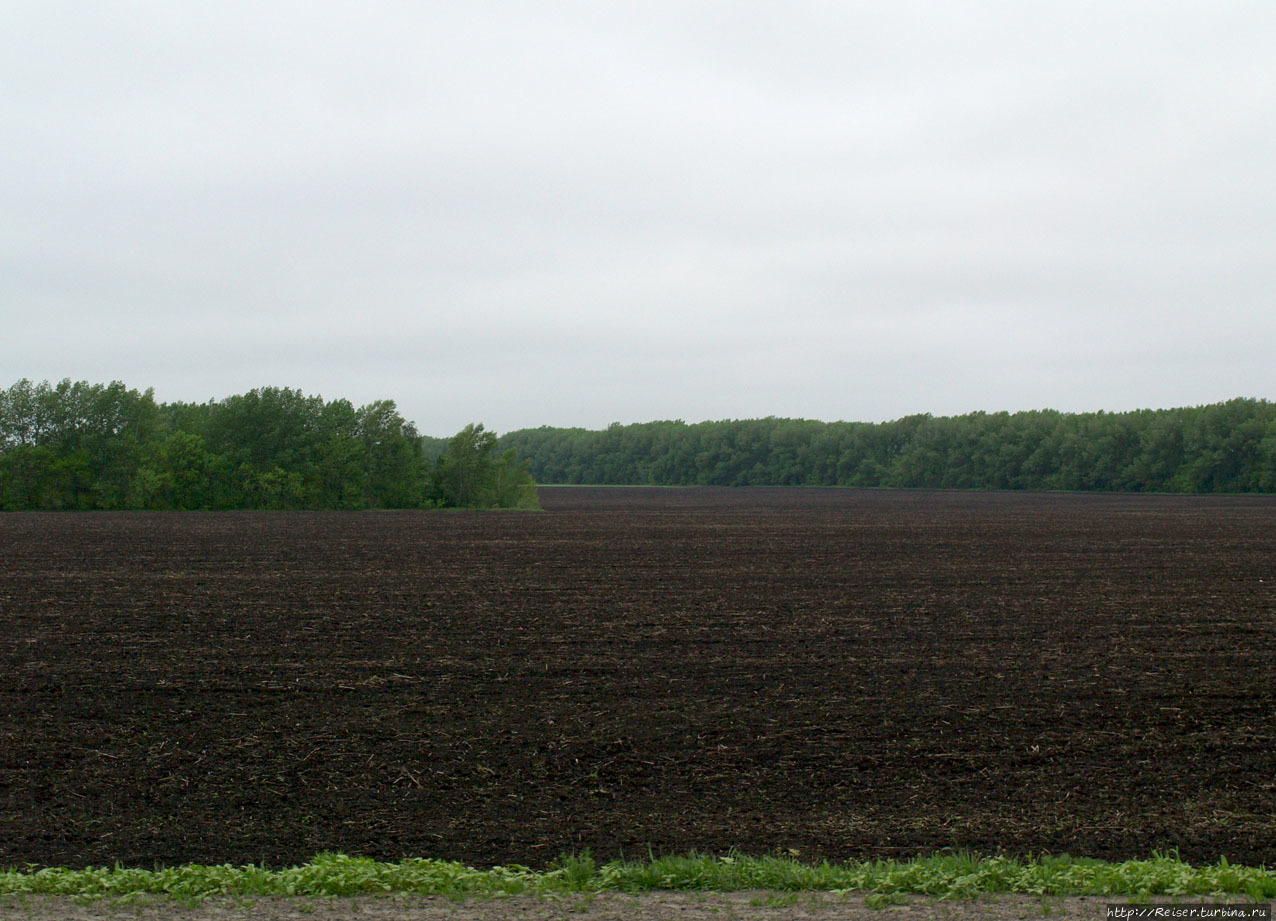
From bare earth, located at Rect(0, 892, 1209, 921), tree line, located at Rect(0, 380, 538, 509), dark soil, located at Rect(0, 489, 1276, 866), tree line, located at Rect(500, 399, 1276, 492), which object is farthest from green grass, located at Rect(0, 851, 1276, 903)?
tree line, located at Rect(500, 399, 1276, 492)

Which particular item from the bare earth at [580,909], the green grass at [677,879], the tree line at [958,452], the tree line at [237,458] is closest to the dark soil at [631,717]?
the green grass at [677,879]

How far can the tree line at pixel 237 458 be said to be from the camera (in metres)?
70.5

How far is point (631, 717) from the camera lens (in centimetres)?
1110

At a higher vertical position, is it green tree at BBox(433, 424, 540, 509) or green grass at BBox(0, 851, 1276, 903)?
green tree at BBox(433, 424, 540, 509)

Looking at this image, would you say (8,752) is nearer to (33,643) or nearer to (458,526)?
(33,643)

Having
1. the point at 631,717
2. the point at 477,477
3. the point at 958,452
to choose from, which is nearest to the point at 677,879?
the point at 631,717

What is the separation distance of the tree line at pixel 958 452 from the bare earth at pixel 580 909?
71.0m

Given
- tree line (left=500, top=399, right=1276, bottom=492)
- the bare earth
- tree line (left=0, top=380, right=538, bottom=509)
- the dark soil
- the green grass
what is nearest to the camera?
the bare earth

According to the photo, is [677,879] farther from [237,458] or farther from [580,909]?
[237,458]

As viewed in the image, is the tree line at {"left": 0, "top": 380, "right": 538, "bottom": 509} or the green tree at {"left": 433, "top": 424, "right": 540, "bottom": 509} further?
the green tree at {"left": 433, "top": 424, "right": 540, "bottom": 509}

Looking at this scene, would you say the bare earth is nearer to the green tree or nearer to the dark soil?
the dark soil

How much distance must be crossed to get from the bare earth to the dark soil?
1.16m

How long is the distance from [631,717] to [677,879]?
4.58m

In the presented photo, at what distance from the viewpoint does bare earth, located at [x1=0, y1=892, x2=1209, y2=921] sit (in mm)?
5824
